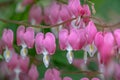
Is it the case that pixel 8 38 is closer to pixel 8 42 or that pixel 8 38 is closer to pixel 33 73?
pixel 8 42

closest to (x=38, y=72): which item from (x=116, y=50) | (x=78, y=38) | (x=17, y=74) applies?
(x=17, y=74)

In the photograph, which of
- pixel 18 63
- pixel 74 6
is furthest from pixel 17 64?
pixel 74 6

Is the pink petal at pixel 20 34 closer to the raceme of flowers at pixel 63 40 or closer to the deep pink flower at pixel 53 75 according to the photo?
the raceme of flowers at pixel 63 40

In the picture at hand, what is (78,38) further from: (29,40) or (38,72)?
(38,72)

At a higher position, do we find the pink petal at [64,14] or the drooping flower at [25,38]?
the pink petal at [64,14]

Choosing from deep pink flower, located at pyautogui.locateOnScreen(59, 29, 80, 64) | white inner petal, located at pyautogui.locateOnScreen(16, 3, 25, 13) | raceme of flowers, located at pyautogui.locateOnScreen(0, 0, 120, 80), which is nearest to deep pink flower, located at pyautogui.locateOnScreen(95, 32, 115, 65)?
raceme of flowers, located at pyautogui.locateOnScreen(0, 0, 120, 80)

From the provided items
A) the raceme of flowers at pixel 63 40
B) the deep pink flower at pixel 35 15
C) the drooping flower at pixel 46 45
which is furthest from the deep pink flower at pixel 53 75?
the deep pink flower at pixel 35 15
